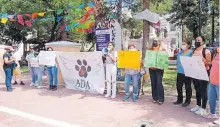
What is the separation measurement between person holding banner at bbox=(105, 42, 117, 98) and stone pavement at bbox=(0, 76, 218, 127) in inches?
13.0

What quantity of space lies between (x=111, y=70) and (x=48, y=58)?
2763mm

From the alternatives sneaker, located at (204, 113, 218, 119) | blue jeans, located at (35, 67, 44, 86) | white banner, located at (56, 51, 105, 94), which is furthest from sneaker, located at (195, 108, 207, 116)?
blue jeans, located at (35, 67, 44, 86)

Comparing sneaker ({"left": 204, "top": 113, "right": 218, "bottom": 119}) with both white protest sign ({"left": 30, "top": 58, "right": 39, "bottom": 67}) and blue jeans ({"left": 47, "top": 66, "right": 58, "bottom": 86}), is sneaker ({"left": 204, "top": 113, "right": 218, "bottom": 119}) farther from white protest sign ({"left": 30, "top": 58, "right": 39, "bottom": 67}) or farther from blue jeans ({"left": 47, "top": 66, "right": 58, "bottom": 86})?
white protest sign ({"left": 30, "top": 58, "right": 39, "bottom": 67})

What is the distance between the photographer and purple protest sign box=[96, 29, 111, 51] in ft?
42.3

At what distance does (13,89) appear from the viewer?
1125 cm

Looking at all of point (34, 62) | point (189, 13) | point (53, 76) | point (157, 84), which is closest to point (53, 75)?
point (53, 76)

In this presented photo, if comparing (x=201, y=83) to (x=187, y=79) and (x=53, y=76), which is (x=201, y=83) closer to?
(x=187, y=79)

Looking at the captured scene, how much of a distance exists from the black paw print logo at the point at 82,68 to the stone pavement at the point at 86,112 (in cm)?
80

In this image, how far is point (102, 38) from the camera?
514 inches

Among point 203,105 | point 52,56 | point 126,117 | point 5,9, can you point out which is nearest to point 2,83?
point 52,56

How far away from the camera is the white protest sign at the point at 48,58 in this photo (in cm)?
1082

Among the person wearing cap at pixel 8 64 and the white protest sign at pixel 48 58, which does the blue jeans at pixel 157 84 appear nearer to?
the white protest sign at pixel 48 58

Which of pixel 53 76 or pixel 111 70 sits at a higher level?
pixel 111 70

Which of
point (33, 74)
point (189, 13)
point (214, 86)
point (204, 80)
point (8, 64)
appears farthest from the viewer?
point (189, 13)
